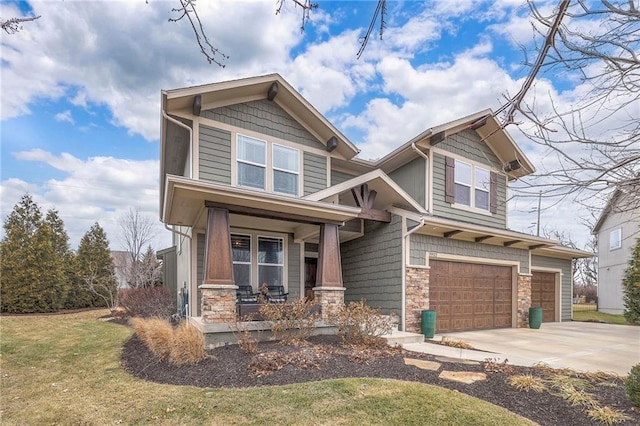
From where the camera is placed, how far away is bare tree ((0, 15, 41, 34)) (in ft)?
10.6

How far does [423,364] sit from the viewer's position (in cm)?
657

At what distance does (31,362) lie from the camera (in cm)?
769

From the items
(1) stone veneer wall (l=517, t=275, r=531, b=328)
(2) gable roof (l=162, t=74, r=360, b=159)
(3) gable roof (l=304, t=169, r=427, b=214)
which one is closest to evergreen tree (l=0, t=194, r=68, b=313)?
(2) gable roof (l=162, t=74, r=360, b=159)

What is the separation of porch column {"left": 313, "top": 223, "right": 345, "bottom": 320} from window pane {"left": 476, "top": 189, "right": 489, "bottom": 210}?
6775 mm

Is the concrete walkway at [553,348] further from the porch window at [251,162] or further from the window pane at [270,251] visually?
the porch window at [251,162]

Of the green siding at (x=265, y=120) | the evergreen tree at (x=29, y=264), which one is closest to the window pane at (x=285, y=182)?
the green siding at (x=265, y=120)

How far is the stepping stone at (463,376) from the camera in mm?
5629

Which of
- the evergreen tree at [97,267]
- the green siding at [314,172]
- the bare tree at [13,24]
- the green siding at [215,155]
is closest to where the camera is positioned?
the bare tree at [13,24]

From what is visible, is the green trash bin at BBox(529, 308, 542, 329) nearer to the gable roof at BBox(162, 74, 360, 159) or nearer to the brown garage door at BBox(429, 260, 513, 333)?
the brown garage door at BBox(429, 260, 513, 333)

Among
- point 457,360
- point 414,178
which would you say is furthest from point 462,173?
point 457,360

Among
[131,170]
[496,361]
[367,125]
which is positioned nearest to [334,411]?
[496,361]

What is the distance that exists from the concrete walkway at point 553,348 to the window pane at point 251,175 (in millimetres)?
5734

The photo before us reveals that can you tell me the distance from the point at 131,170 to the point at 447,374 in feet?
72.9

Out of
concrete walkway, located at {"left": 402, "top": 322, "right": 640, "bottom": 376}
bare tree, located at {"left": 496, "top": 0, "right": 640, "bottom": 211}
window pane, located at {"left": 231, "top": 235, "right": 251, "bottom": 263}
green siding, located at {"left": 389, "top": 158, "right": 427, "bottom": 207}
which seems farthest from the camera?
green siding, located at {"left": 389, "top": 158, "right": 427, "bottom": 207}
